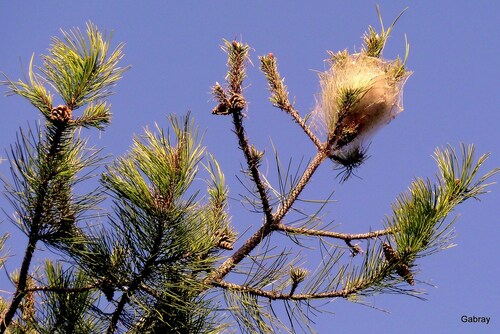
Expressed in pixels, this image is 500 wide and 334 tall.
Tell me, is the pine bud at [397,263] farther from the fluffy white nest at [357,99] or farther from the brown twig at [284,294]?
the fluffy white nest at [357,99]

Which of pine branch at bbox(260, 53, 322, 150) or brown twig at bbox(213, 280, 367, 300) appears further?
pine branch at bbox(260, 53, 322, 150)

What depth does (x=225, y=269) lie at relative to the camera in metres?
1.71

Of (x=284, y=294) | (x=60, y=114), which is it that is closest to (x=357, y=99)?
(x=284, y=294)

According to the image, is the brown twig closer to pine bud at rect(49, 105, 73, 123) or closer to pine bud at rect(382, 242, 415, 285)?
pine bud at rect(382, 242, 415, 285)

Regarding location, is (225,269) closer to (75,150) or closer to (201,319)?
(201,319)

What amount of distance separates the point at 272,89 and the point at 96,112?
0.61 meters

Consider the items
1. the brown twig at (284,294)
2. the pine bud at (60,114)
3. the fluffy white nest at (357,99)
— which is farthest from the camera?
the fluffy white nest at (357,99)

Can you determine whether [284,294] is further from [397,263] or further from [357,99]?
[357,99]

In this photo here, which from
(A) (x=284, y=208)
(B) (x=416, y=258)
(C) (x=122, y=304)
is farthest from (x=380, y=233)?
(C) (x=122, y=304)

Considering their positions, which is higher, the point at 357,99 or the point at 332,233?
the point at 357,99

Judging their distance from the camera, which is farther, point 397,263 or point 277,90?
point 277,90

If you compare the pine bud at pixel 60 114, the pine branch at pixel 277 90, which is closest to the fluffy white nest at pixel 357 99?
the pine branch at pixel 277 90

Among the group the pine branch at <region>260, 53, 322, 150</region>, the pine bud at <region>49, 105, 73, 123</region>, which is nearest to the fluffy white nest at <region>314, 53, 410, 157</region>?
the pine branch at <region>260, 53, 322, 150</region>

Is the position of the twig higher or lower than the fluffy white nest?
lower
